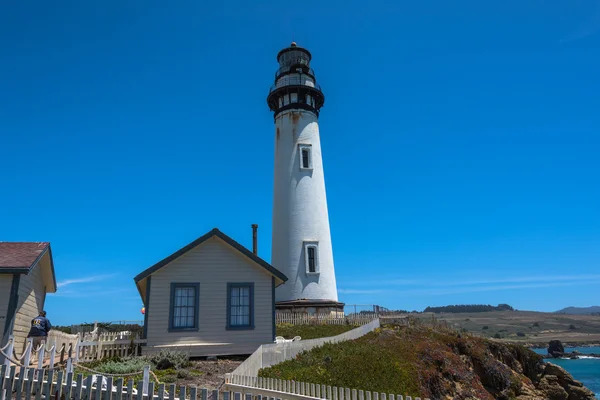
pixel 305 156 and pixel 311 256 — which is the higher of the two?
pixel 305 156

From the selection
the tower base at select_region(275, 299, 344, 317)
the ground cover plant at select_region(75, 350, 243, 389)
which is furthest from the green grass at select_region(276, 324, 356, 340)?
the ground cover plant at select_region(75, 350, 243, 389)

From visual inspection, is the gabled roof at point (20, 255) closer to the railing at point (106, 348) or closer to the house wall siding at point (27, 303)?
the house wall siding at point (27, 303)

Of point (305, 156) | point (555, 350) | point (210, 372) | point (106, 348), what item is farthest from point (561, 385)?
point (555, 350)

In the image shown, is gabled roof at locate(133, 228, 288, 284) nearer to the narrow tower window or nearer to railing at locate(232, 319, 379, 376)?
railing at locate(232, 319, 379, 376)

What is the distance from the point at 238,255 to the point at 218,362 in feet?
13.0

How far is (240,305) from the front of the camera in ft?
54.3

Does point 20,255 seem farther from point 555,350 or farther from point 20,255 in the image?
point 555,350

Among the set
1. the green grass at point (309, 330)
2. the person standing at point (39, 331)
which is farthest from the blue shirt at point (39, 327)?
the green grass at point (309, 330)

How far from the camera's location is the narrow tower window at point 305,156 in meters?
31.3

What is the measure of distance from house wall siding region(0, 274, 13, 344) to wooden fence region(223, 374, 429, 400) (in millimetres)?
8014

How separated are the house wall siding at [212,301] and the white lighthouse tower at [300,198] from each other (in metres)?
12.1

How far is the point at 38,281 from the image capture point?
17344 millimetres

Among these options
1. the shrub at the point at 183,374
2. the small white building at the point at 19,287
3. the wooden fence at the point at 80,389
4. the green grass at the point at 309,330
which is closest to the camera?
the wooden fence at the point at 80,389

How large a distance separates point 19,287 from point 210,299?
20.3ft
